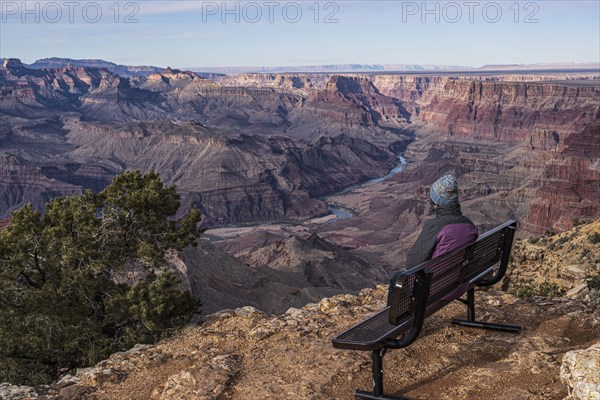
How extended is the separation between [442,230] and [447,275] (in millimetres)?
647

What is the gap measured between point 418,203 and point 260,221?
171 feet

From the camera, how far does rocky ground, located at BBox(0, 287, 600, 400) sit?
317 inches

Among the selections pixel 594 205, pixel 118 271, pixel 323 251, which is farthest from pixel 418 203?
pixel 118 271

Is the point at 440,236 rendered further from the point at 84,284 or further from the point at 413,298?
the point at 84,284

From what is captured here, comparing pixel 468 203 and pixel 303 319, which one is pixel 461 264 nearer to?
pixel 303 319

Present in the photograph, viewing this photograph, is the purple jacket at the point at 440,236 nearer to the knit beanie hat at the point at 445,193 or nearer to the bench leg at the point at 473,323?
the knit beanie hat at the point at 445,193

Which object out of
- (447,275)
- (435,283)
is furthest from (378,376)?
(447,275)

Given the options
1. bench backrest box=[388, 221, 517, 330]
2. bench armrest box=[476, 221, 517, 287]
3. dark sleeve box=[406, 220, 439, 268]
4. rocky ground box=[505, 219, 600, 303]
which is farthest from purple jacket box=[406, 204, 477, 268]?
rocky ground box=[505, 219, 600, 303]

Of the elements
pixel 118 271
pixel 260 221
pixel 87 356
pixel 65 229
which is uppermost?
pixel 65 229

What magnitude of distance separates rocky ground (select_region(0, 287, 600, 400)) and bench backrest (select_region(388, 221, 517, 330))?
96 cm

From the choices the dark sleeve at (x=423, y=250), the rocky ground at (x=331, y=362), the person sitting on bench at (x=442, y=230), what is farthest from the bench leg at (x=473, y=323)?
the dark sleeve at (x=423, y=250)

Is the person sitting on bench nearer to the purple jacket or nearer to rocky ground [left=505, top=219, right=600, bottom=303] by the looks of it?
the purple jacket

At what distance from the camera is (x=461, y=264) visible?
347 inches

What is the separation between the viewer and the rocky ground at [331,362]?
8.05m
